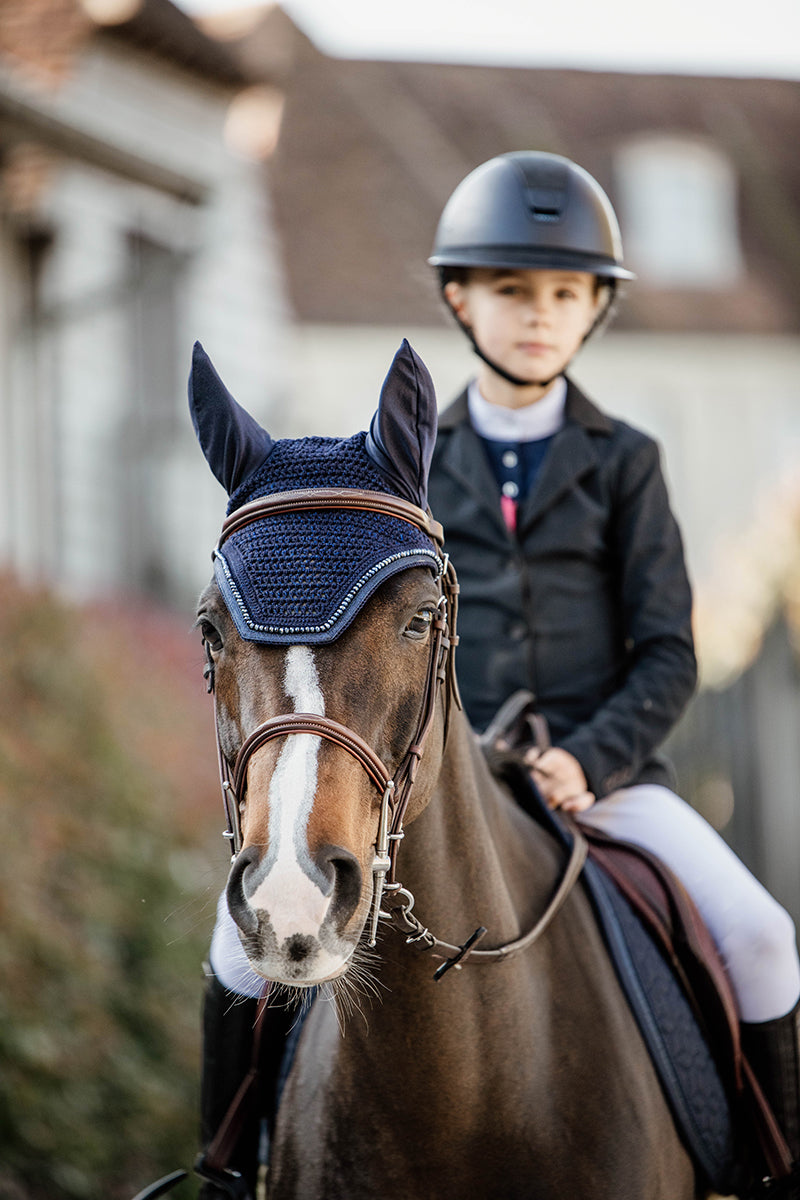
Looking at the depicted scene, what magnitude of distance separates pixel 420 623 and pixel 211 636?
374mm

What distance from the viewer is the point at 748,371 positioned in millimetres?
24125

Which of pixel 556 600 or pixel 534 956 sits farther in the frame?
pixel 556 600

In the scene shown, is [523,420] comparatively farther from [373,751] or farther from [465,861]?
[373,751]

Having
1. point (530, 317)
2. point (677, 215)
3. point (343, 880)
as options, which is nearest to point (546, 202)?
point (530, 317)

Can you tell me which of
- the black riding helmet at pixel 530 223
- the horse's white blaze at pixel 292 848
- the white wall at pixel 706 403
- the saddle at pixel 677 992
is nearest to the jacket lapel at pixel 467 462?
the black riding helmet at pixel 530 223

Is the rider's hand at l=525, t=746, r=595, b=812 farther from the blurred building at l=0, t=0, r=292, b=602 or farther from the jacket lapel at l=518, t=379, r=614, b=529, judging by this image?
the blurred building at l=0, t=0, r=292, b=602

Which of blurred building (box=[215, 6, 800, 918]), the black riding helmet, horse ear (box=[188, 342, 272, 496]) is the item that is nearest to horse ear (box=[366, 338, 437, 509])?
horse ear (box=[188, 342, 272, 496])

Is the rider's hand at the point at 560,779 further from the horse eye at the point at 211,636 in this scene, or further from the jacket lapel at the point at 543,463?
the horse eye at the point at 211,636

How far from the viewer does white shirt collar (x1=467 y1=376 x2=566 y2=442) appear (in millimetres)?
3791

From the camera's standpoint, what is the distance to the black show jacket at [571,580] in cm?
358

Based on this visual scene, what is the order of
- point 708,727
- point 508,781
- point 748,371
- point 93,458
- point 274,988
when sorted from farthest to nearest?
1. point 748,371
2. point 93,458
3. point 708,727
4. point 508,781
5. point 274,988

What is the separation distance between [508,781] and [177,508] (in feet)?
36.9

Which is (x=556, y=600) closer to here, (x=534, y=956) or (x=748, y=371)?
(x=534, y=956)

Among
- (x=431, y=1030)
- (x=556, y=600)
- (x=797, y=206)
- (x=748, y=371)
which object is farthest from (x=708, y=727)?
(x=797, y=206)
